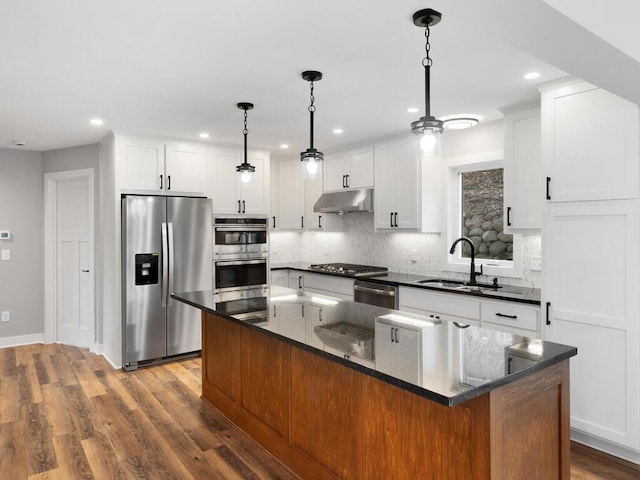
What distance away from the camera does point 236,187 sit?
5.45 metres

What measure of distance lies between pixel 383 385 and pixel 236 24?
1948 mm

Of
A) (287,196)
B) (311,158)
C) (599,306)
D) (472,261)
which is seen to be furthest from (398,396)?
(287,196)

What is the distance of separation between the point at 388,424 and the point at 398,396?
160 millimetres

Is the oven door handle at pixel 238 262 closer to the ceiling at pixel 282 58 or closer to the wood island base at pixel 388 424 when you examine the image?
the ceiling at pixel 282 58

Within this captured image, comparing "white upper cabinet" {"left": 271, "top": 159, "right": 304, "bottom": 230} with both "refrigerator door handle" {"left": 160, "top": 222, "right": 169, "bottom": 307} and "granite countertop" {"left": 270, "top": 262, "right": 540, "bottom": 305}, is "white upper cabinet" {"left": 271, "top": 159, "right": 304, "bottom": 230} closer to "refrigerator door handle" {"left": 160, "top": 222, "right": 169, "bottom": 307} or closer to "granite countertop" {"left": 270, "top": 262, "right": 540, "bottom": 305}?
"granite countertop" {"left": 270, "top": 262, "right": 540, "bottom": 305}

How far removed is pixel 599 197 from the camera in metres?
2.81

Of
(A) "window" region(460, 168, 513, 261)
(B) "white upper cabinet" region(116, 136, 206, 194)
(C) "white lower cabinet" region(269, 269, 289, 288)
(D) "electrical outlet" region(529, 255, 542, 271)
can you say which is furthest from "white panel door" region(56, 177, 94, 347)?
(D) "electrical outlet" region(529, 255, 542, 271)

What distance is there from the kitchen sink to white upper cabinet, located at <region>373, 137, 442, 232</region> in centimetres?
56

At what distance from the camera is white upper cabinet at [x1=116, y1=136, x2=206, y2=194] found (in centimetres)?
467

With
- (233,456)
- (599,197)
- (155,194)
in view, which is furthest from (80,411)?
(599,197)

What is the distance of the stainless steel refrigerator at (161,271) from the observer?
15.2 feet

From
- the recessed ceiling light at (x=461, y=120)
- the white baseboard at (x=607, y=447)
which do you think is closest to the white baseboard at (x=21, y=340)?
the recessed ceiling light at (x=461, y=120)

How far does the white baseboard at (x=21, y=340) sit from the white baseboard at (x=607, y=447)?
6.15 m

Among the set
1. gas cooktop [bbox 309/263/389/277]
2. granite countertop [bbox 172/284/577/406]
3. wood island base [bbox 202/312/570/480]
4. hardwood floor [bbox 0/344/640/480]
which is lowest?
hardwood floor [bbox 0/344/640/480]
